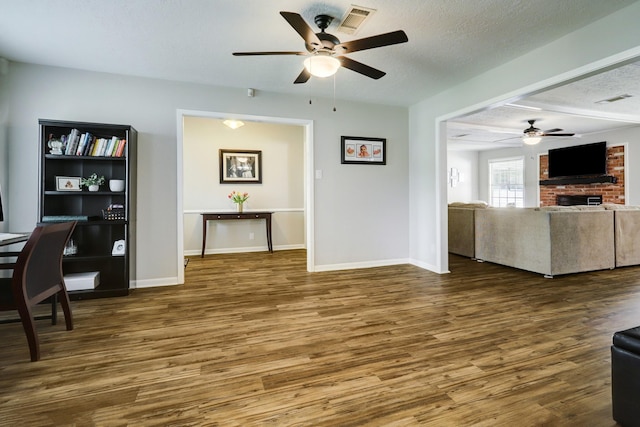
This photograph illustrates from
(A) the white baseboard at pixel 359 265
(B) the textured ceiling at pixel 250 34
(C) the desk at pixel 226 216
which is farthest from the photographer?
(C) the desk at pixel 226 216

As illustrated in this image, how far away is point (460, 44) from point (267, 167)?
13.5ft

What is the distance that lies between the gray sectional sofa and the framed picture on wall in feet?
13.3

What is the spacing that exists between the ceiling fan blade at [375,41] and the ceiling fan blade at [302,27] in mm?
180

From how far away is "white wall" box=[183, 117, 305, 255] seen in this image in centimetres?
576

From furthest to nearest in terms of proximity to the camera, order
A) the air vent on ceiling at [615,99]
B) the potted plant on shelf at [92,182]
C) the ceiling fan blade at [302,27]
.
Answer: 1. the air vent on ceiling at [615,99]
2. the potted plant on shelf at [92,182]
3. the ceiling fan blade at [302,27]

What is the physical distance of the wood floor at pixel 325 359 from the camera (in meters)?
1.49

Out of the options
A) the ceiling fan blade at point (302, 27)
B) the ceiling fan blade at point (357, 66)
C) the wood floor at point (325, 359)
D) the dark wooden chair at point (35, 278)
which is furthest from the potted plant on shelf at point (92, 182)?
the ceiling fan blade at point (357, 66)

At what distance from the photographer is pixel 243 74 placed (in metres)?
3.49

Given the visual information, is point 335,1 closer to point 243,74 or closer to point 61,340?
point 243,74

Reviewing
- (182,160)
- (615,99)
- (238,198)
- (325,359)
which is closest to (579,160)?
(615,99)

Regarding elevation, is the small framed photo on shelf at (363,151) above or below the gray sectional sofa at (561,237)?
above

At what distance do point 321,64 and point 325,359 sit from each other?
2.13 meters

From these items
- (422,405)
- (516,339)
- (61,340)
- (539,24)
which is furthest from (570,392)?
(61,340)

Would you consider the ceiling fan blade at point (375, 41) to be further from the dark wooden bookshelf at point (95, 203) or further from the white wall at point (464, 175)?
the white wall at point (464, 175)
